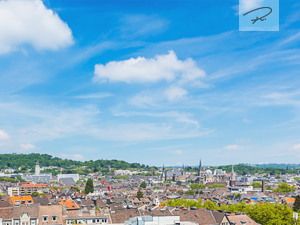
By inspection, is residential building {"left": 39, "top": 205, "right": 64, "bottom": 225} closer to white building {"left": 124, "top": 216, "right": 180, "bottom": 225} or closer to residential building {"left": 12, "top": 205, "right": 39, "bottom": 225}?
residential building {"left": 12, "top": 205, "right": 39, "bottom": 225}

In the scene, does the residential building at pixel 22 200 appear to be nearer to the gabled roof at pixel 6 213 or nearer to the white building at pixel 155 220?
the gabled roof at pixel 6 213

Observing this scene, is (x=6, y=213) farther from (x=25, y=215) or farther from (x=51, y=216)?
(x=51, y=216)

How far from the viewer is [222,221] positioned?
249 feet

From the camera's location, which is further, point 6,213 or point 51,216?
point 6,213

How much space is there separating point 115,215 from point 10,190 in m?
121

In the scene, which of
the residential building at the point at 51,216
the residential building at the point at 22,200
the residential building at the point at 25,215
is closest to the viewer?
the residential building at the point at 51,216

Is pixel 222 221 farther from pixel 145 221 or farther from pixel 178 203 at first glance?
pixel 178 203

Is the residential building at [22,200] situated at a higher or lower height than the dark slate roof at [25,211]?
lower

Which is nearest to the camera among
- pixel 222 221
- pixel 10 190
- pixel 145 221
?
pixel 145 221

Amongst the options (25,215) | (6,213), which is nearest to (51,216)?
(25,215)

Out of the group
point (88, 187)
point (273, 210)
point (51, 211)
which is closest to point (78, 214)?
point (51, 211)

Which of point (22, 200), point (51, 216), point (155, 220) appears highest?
point (155, 220)

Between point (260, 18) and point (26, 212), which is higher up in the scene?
point (260, 18)

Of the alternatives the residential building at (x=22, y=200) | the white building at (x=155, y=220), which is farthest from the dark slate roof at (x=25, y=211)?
the white building at (x=155, y=220)
